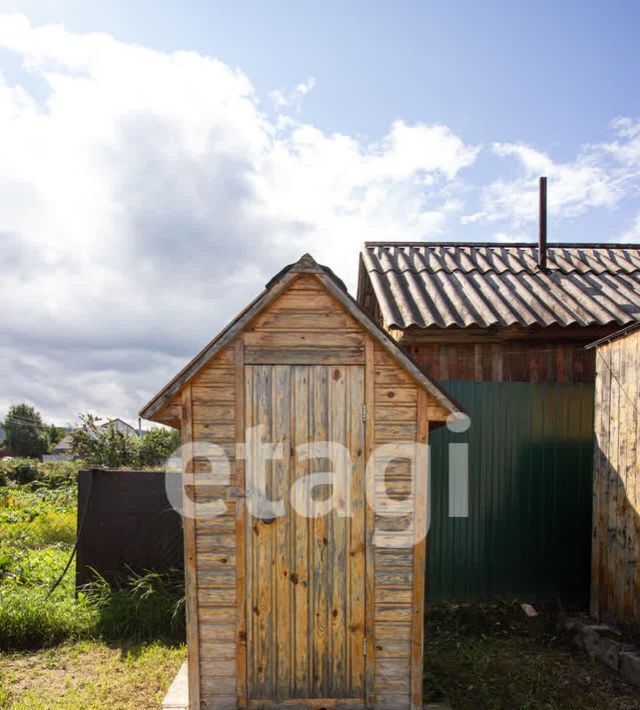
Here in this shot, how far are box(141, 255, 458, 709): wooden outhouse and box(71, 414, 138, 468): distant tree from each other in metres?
11.2

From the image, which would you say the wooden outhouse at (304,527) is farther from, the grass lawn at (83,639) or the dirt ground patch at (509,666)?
the grass lawn at (83,639)

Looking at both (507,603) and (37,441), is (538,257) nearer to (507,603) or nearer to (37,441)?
(507,603)

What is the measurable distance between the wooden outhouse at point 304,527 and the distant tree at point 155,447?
12381 mm

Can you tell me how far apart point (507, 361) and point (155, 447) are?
41.0ft

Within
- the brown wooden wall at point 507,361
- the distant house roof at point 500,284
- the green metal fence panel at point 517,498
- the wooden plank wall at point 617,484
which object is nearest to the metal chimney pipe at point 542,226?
the distant house roof at point 500,284

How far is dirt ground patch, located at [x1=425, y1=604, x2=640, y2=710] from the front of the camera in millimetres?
4129

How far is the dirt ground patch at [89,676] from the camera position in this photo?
4183 millimetres

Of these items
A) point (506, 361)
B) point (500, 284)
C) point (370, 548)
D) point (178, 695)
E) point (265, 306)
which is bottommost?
point (178, 695)

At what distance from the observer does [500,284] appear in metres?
6.88

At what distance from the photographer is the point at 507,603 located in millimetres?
5750

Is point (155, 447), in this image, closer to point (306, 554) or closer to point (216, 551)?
point (216, 551)

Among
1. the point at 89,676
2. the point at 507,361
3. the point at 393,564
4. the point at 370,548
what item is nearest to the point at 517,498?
the point at 507,361

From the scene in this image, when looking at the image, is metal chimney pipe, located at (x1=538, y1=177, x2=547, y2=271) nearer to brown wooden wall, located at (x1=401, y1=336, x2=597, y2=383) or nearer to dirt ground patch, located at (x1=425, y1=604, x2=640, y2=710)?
brown wooden wall, located at (x1=401, y1=336, x2=597, y2=383)

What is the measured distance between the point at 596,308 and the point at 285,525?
A: 15.2ft
